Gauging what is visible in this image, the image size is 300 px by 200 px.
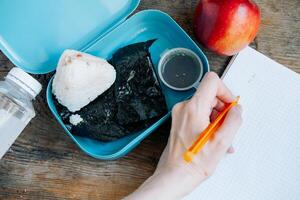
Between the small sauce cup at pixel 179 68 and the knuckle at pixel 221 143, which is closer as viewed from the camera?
the knuckle at pixel 221 143

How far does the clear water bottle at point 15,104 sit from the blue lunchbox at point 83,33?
4cm

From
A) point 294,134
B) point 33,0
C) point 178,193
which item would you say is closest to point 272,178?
point 294,134

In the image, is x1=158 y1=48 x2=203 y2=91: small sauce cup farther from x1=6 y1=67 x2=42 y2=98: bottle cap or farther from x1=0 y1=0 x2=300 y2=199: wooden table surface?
x1=6 y1=67 x2=42 y2=98: bottle cap

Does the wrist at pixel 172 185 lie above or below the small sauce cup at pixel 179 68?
below

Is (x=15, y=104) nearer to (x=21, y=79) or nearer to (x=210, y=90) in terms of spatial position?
(x=21, y=79)

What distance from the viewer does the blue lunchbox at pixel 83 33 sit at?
2.40 feet

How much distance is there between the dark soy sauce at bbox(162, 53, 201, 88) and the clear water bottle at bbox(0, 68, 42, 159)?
0.23m

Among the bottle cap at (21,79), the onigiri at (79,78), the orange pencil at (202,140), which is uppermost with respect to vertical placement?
the bottle cap at (21,79)

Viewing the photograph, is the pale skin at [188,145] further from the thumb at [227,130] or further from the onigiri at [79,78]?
the onigiri at [79,78]

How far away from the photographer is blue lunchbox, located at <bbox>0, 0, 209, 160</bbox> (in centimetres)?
73

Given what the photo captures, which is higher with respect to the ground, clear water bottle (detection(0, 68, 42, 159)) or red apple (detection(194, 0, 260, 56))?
clear water bottle (detection(0, 68, 42, 159))

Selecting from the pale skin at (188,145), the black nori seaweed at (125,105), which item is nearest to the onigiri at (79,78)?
the black nori seaweed at (125,105)

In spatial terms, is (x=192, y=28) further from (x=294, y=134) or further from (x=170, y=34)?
(x=294, y=134)

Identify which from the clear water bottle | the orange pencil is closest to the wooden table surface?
the clear water bottle
